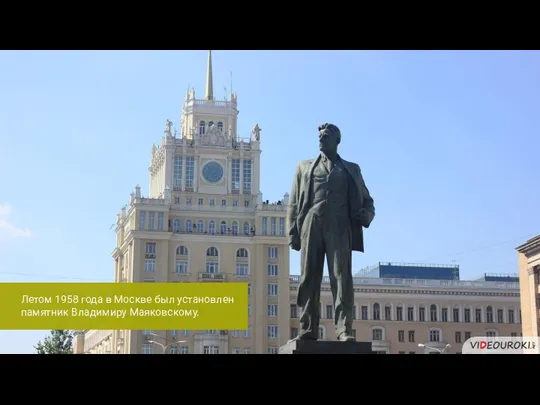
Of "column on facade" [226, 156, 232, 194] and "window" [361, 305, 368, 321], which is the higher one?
"column on facade" [226, 156, 232, 194]

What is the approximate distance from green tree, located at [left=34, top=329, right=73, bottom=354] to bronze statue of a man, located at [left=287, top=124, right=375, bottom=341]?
240 feet

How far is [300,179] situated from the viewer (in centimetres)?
1174

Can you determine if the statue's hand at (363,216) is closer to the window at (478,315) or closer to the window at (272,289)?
the window at (272,289)

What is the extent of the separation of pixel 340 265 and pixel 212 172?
82718 mm

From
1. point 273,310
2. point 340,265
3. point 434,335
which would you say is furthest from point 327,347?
point 434,335

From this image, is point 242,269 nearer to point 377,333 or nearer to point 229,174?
point 229,174

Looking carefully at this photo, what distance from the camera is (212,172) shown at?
9362cm

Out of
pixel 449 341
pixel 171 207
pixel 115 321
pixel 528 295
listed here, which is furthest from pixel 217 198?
pixel 528 295

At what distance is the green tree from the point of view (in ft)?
272

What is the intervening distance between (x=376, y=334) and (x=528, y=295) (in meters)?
28.4

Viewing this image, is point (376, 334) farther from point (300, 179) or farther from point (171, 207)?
point (300, 179)

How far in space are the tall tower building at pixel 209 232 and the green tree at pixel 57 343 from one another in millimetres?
4119

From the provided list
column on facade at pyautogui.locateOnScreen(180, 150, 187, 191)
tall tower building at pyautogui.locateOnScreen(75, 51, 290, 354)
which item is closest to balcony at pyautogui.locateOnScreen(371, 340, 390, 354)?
tall tower building at pyautogui.locateOnScreen(75, 51, 290, 354)

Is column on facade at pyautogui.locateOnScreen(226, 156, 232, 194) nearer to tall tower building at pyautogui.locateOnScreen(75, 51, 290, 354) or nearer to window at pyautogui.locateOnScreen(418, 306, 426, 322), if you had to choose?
tall tower building at pyautogui.locateOnScreen(75, 51, 290, 354)
